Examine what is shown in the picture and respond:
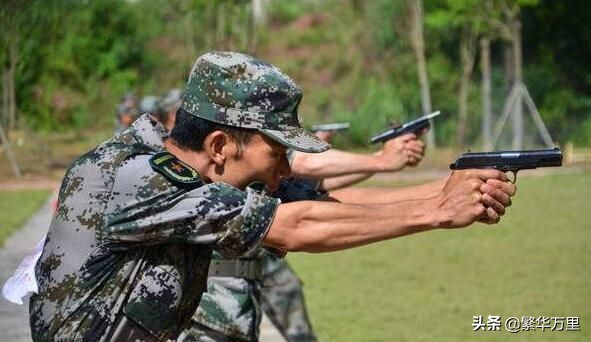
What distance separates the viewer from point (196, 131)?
Answer: 366 cm

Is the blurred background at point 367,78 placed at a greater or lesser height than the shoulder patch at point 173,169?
lesser

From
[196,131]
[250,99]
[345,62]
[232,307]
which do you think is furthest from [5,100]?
[250,99]

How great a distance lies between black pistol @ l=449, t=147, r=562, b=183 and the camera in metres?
3.79

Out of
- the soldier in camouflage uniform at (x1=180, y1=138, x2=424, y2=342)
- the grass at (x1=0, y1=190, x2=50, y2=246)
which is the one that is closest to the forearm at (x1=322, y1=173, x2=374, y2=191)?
the soldier in camouflage uniform at (x1=180, y1=138, x2=424, y2=342)

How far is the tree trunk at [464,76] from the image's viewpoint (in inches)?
1141

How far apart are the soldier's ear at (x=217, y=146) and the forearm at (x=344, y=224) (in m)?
0.24

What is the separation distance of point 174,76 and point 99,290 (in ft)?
104

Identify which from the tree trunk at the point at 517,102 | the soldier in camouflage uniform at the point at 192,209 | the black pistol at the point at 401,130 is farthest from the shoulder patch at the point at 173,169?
the tree trunk at the point at 517,102

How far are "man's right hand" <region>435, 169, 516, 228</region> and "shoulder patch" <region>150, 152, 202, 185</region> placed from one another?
72cm

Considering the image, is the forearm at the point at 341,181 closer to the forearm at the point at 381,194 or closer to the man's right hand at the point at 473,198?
the forearm at the point at 381,194

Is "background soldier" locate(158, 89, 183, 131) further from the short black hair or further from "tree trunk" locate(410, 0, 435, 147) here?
"tree trunk" locate(410, 0, 435, 147)

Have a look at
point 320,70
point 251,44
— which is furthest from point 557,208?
point 320,70

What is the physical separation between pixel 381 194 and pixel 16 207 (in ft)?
48.5

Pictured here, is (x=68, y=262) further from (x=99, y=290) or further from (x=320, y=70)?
(x=320, y=70)
